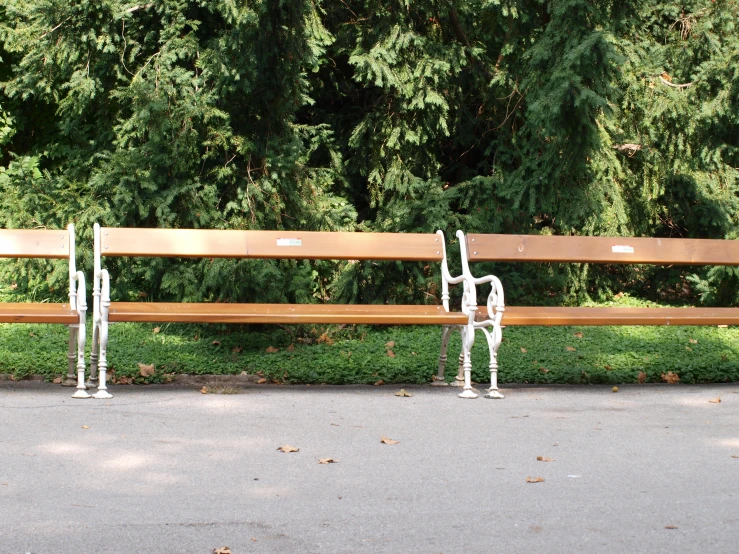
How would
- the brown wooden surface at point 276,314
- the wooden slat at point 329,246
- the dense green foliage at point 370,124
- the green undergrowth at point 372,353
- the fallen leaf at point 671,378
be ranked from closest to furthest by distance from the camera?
the brown wooden surface at point 276,314 < the wooden slat at point 329,246 < the green undergrowth at point 372,353 < the fallen leaf at point 671,378 < the dense green foliage at point 370,124

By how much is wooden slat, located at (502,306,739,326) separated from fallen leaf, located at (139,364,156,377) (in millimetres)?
2338

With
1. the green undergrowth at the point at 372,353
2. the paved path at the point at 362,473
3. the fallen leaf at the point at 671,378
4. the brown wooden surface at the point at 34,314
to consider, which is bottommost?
the paved path at the point at 362,473

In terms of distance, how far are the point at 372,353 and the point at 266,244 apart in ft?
4.36

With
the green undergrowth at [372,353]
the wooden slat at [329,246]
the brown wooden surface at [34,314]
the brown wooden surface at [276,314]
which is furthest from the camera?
the green undergrowth at [372,353]

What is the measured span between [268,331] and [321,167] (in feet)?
7.24

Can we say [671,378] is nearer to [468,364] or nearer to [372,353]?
[468,364]

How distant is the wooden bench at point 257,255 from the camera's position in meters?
5.57

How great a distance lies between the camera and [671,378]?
654 cm

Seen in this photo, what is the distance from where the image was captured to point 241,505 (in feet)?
11.5

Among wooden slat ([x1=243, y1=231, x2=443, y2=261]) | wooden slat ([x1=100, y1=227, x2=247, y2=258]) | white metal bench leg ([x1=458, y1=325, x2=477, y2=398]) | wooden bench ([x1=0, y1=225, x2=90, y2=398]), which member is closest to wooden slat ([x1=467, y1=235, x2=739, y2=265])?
wooden slat ([x1=243, y1=231, x2=443, y2=261])

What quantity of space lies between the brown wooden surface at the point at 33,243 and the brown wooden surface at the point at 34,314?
34cm

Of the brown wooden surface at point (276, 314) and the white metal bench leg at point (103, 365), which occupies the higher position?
the brown wooden surface at point (276, 314)

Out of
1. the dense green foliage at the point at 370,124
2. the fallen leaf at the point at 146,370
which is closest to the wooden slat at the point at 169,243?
the fallen leaf at the point at 146,370

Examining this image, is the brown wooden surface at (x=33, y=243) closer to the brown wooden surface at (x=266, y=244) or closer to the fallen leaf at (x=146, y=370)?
the brown wooden surface at (x=266, y=244)
